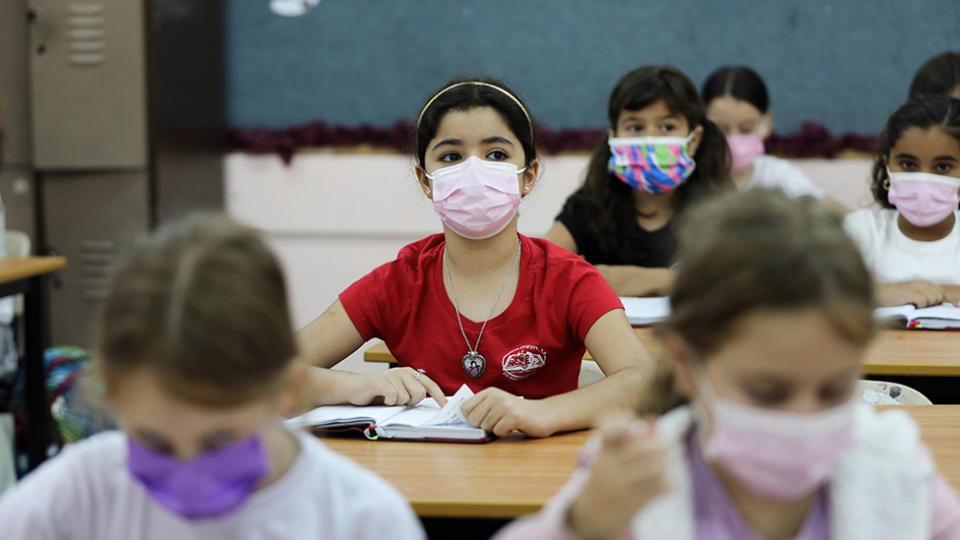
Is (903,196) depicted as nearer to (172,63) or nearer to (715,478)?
(715,478)

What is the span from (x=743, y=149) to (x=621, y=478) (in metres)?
3.45

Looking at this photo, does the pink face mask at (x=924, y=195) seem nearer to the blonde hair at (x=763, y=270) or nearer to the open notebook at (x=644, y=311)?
the open notebook at (x=644, y=311)

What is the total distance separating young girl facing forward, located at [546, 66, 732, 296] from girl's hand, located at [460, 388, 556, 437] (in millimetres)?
1502

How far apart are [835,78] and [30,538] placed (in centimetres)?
441

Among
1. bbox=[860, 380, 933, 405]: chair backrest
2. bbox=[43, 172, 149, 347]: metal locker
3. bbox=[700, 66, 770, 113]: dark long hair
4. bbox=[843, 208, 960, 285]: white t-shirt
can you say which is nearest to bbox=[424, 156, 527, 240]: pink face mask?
bbox=[860, 380, 933, 405]: chair backrest

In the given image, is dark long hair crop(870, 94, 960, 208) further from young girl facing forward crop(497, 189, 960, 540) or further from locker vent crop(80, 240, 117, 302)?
locker vent crop(80, 240, 117, 302)

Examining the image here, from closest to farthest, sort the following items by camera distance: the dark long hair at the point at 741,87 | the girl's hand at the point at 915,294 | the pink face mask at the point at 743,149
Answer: the girl's hand at the point at 915,294 < the pink face mask at the point at 743,149 < the dark long hair at the point at 741,87

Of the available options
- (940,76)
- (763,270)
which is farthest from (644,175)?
(763,270)

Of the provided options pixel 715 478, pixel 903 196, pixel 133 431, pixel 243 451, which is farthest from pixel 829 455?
pixel 903 196

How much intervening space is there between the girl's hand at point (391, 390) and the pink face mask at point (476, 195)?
0.40m

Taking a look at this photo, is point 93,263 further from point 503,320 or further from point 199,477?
point 199,477

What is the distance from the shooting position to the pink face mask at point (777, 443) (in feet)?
2.97

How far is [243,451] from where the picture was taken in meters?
0.96

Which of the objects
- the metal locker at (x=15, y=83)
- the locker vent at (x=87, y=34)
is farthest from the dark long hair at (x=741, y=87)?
the metal locker at (x=15, y=83)
